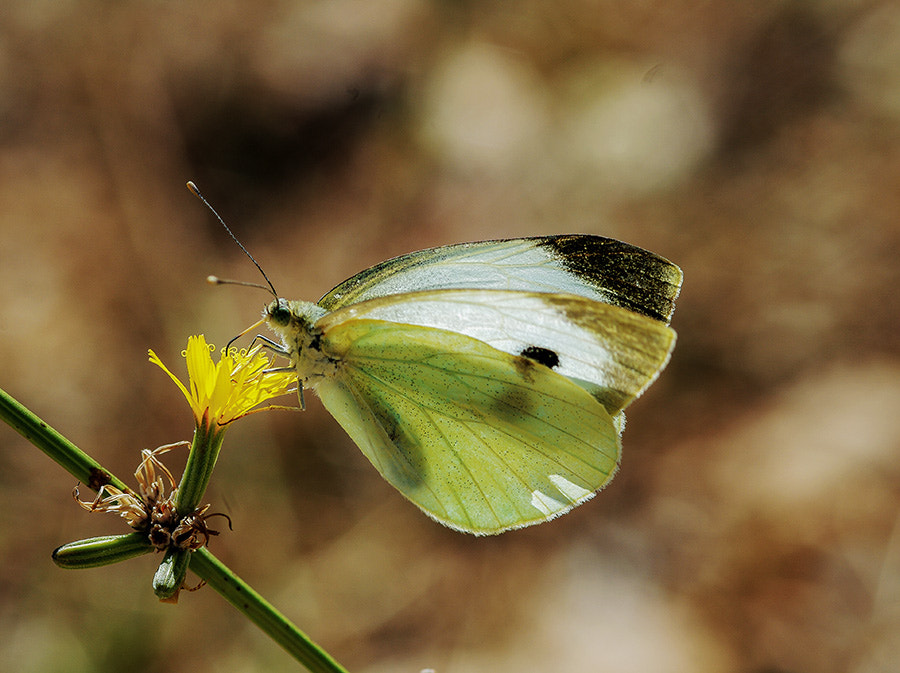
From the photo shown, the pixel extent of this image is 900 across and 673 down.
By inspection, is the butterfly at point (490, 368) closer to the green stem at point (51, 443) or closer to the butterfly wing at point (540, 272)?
the butterfly wing at point (540, 272)

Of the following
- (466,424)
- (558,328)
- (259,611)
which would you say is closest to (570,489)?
(466,424)

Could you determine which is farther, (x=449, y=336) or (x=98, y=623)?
(x=98, y=623)

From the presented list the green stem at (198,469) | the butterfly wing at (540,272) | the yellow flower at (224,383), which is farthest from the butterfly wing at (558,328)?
the green stem at (198,469)

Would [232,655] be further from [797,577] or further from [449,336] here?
[797,577]

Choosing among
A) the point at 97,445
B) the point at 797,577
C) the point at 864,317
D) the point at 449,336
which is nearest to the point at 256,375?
the point at 449,336

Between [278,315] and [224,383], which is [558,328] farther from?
[224,383]

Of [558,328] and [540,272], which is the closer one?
[558,328]

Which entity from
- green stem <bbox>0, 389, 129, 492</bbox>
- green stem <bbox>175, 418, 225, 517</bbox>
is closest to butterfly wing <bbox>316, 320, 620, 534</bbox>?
green stem <bbox>175, 418, 225, 517</bbox>
